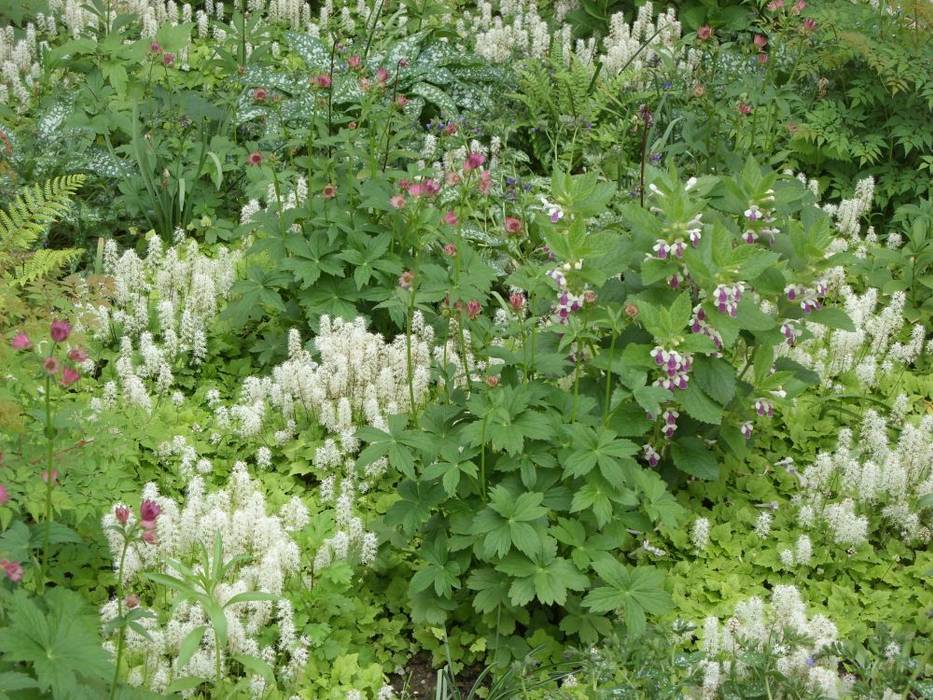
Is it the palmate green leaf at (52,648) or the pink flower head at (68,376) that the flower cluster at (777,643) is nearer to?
the palmate green leaf at (52,648)

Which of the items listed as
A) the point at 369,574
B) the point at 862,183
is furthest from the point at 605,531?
the point at 862,183

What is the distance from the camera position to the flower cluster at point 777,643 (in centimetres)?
362

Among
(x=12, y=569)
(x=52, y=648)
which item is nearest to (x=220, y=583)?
(x=52, y=648)

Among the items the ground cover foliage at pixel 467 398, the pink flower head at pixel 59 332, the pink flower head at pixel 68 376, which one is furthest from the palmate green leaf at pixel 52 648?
the pink flower head at pixel 59 332

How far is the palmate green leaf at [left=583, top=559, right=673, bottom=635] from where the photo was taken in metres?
3.95

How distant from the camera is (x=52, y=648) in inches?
124

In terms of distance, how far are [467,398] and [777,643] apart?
152 cm

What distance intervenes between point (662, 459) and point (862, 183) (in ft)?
9.53

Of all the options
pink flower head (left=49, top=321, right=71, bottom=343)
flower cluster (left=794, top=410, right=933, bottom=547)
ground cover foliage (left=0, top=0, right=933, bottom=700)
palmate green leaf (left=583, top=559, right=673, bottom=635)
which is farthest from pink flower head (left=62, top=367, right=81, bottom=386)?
flower cluster (left=794, top=410, right=933, bottom=547)

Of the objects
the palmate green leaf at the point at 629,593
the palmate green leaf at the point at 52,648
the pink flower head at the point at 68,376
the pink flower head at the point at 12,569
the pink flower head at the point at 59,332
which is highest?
the pink flower head at the point at 59,332

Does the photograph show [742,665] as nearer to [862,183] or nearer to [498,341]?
[498,341]

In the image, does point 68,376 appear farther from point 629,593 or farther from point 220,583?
point 629,593

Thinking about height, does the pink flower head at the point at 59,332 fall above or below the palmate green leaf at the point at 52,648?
above

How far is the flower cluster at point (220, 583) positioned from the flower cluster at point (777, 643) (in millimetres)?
1473
